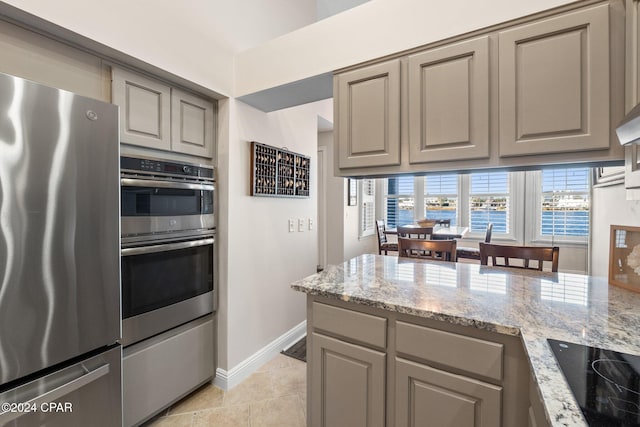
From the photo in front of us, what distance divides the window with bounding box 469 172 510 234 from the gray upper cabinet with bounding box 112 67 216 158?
15.7 feet

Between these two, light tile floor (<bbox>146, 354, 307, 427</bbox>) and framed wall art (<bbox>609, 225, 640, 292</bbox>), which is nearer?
framed wall art (<bbox>609, 225, 640, 292</bbox>)

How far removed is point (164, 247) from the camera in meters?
1.76

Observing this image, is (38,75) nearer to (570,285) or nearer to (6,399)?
(6,399)

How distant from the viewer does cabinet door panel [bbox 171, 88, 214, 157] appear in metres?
1.88

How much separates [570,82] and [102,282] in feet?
7.55

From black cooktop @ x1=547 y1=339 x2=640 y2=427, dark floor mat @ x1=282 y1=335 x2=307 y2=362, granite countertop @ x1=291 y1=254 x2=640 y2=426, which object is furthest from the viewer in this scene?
dark floor mat @ x1=282 y1=335 x2=307 y2=362

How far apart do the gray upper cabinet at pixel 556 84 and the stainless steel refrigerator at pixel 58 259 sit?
75.0 inches

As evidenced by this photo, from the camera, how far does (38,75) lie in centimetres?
135

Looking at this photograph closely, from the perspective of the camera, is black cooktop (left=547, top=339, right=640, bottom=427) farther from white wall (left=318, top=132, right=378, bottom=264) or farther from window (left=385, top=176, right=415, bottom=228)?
window (left=385, top=176, right=415, bottom=228)

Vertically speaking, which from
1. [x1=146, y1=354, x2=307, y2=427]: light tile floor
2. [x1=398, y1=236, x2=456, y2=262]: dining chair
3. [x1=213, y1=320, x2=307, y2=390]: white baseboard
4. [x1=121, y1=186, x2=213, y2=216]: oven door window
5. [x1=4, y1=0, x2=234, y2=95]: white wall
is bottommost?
[x1=146, y1=354, x2=307, y2=427]: light tile floor

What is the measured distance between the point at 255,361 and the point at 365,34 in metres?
2.55

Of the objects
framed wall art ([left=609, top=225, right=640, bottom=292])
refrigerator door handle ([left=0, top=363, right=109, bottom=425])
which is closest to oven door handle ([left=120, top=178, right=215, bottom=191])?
refrigerator door handle ([left=0, top=363, right=109, bottom=425])

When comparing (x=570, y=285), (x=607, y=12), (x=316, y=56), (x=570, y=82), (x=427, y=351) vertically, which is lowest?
(x=427, y=351)

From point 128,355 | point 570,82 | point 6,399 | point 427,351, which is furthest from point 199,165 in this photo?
point 570,82
